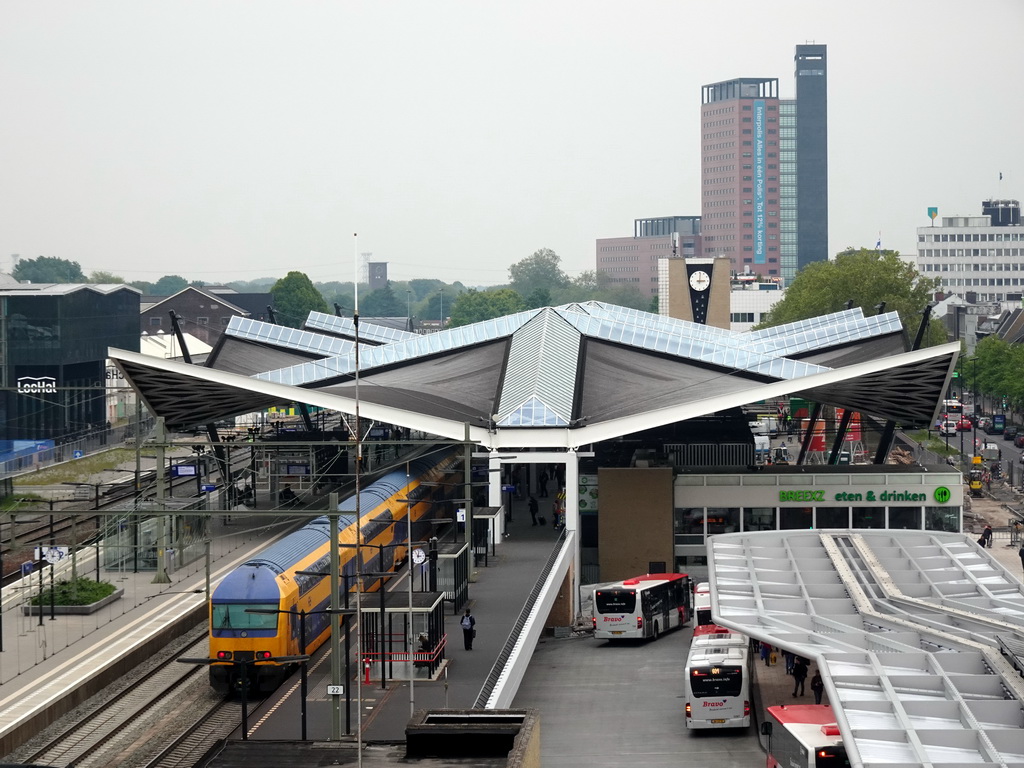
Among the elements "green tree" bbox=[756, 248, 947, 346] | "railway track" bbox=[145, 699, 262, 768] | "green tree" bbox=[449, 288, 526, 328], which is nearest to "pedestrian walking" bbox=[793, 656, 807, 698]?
"railway track" bbox=[145, 699, 262, 768]

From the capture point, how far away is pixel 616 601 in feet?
136

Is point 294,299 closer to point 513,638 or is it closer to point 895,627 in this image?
point 513,638

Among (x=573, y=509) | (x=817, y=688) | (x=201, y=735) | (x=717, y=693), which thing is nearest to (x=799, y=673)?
(x=817, y=688)

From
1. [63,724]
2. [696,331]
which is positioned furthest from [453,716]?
[696,331]

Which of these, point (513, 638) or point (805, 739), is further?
point (513, 638)

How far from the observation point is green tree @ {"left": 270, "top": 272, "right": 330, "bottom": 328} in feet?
504

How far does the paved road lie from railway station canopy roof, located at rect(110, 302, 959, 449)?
28.0ft

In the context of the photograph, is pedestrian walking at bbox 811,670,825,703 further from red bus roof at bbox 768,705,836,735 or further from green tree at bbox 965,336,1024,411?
green tree at bbox 965,336,1024,411

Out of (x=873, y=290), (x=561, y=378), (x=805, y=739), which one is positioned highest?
(x=873, y=290)

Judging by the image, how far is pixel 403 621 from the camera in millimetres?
30594

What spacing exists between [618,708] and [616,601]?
7.19 m

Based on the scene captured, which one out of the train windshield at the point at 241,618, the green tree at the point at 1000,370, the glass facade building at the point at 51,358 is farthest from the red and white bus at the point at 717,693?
the green tree at the point at 1000,370

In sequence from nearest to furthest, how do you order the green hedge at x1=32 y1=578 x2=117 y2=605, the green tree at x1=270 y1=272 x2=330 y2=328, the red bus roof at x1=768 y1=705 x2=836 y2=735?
the red bus roof at x1=768 y1=705 x2=836 y2=735
the green hedge at x1=32 y1=578 x2=117 y2=605
the green tree at x1=270 y1=272 x2=330 y2=328

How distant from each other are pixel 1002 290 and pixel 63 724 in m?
190
